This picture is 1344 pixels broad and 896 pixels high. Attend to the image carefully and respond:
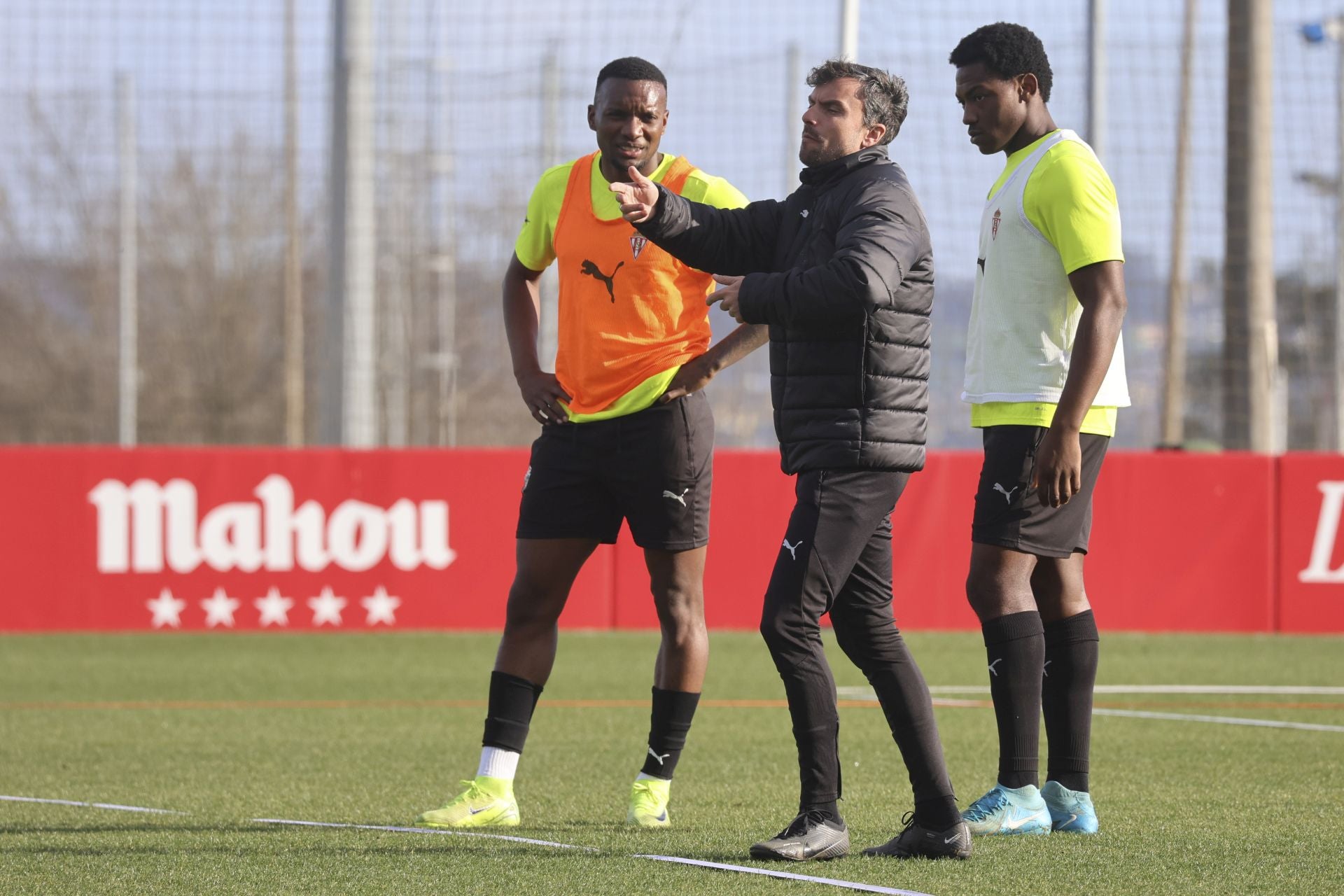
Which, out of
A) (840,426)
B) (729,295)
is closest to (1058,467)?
(840,426)

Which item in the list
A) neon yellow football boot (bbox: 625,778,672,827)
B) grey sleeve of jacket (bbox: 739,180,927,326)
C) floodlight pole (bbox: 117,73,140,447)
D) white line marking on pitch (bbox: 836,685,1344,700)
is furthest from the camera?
floodlight pole (bbox: 117,73,140,447)

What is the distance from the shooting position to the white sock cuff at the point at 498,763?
5082 mm

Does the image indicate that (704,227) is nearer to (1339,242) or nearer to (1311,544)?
(1311,544)

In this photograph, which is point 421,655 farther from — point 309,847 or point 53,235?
point 53,235

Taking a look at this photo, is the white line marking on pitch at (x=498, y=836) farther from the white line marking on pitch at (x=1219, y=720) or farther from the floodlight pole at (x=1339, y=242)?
the floodlight pole at (x=1339, y=242)

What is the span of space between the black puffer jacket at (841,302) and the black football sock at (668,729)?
3.36 ft

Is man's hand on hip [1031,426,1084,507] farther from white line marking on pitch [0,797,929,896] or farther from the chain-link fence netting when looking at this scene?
the chain-link fence netting

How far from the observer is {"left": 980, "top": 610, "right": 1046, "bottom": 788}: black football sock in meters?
4.74

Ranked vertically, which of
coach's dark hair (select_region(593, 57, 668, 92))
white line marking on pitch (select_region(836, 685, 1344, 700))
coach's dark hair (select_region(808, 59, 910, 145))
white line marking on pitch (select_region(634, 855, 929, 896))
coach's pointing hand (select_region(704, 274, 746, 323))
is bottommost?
white line marking on pitch (select_region(836, 685, 1344, 700))

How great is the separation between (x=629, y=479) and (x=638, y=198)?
108cm

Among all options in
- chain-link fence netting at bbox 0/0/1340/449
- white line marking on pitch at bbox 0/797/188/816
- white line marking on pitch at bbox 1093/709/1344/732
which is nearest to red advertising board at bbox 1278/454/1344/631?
chain-link fence netting at bbox 0/0/1340/449

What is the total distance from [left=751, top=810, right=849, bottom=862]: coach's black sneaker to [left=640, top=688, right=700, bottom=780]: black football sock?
0.81 meters

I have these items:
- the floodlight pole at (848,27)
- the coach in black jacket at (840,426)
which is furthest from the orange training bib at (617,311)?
the floodlight pole at (848,27)

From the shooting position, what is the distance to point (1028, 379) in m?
4.74
